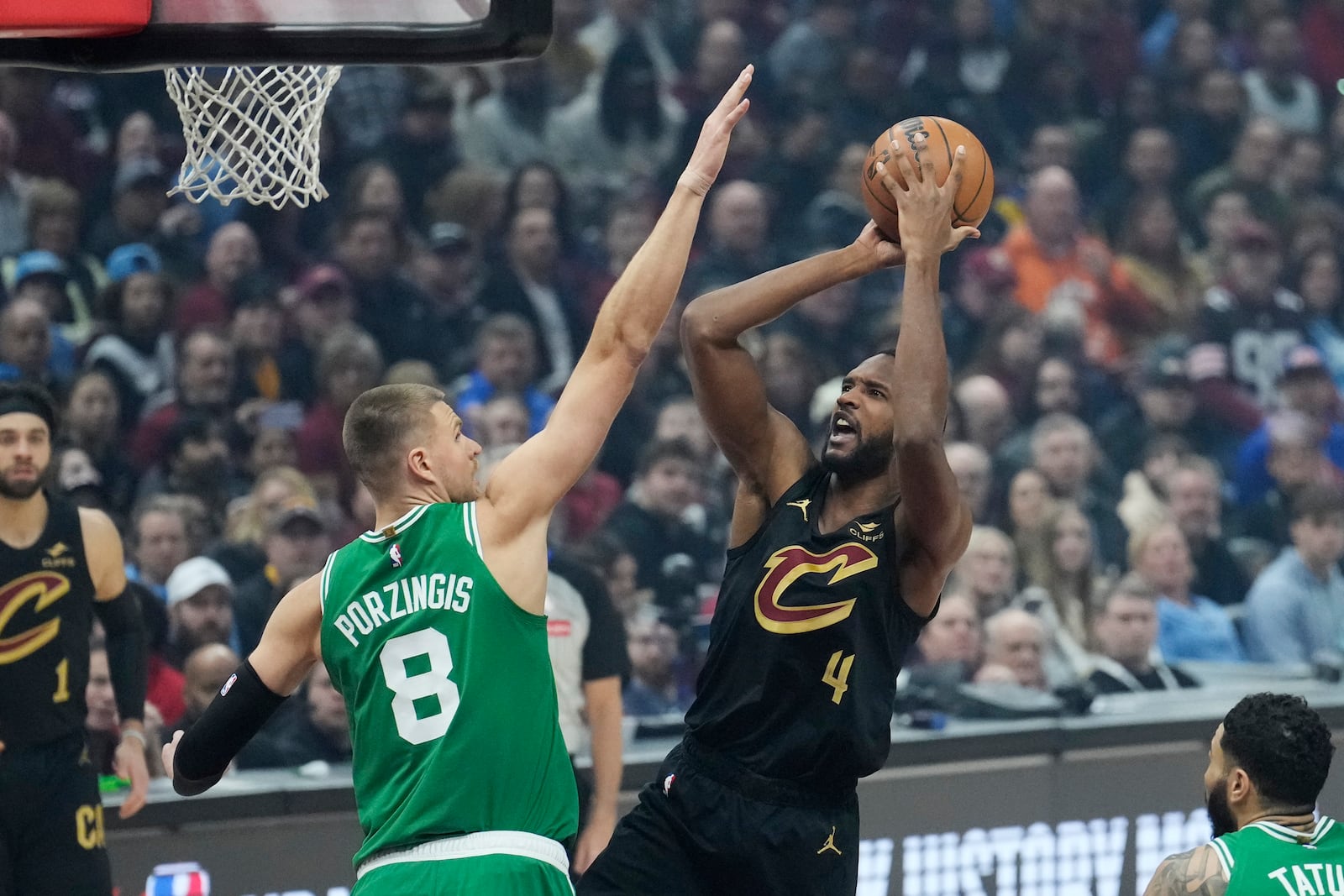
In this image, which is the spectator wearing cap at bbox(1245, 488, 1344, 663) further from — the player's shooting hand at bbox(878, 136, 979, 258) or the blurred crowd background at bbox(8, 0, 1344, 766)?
the player's shooting hand at bbox(878, 136, 979, 258)

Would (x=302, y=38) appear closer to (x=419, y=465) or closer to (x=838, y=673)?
(x=419, y=465)

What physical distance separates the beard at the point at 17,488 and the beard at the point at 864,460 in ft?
8.26

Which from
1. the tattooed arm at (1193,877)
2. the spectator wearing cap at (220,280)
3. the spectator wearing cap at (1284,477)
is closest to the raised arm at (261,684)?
the tattooed arm at (1193,877)

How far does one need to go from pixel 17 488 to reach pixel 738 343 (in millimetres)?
2430

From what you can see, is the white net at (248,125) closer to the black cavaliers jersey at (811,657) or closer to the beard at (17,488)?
the beard at (17,488)

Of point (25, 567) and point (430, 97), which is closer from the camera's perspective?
point (25, 567)

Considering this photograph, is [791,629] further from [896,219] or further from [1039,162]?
[1039,162]

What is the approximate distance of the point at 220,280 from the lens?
Result: 310 inches

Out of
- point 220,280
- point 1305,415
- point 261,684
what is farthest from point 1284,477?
point 261,684

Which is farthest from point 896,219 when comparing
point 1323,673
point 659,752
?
point 1323,673

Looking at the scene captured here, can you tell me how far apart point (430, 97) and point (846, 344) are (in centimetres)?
241

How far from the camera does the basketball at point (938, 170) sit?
4.08 meters

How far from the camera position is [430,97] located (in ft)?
29.3

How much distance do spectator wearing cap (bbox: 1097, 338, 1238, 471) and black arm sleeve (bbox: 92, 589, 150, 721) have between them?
502 cm
